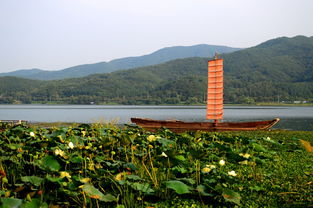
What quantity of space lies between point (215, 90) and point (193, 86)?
117647mm

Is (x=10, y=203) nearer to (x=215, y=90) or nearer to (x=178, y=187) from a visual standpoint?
(x=178, y=187)

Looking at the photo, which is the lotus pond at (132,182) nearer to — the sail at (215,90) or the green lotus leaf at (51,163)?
the green lotus leaf at (51,163)

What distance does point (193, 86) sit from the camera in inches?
5281

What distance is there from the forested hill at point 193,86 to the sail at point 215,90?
104630 mm

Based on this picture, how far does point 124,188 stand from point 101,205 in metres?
0.25

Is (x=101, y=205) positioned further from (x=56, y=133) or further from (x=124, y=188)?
(x=56, y=133)

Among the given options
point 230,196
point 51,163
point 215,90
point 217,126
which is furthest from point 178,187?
point 215,90

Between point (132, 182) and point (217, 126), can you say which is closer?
point (132, 182)

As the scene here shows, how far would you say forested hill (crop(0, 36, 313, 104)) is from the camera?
5108 inches

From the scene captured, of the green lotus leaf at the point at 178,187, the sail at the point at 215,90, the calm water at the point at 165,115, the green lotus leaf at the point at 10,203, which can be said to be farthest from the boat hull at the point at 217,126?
the green lotus leaf at the point at 10,203

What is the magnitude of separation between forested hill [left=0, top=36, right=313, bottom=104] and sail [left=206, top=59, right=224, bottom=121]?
105 m

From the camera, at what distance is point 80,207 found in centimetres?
254

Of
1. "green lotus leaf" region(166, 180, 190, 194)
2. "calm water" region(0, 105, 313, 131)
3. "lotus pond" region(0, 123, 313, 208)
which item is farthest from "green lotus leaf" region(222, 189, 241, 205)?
"calm water" region(0, 105, 313, 131)

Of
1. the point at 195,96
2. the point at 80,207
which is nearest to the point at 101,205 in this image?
the point at 80,207
